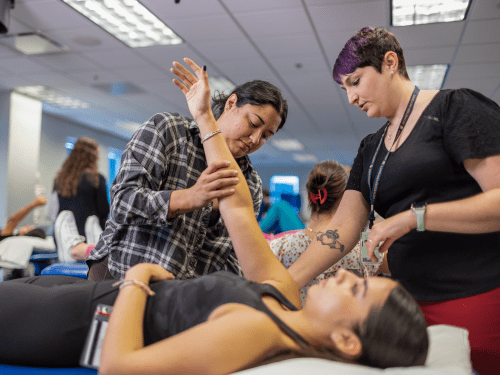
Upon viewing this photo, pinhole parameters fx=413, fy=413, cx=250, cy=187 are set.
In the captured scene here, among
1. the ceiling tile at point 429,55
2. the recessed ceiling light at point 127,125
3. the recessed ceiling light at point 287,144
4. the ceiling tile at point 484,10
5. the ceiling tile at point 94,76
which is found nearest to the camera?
the ceiling tile at point 484,10

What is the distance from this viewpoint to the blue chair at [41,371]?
102 cm

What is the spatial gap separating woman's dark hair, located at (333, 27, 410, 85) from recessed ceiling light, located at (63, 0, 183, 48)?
2933mm

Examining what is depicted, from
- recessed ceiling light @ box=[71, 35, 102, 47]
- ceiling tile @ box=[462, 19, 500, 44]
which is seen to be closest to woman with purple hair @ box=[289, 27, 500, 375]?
ceiling tile @ box=[462, 19, 500, 44]

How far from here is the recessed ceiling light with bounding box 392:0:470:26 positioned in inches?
134

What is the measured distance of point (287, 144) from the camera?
966 cm

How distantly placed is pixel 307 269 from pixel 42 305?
80 centimetres

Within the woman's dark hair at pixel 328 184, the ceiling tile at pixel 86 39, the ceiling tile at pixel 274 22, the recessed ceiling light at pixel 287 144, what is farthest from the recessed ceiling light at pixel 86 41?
the recessed ceiling light at pixel 287 144

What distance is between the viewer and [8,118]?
6551mm

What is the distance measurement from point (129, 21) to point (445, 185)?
3.70m

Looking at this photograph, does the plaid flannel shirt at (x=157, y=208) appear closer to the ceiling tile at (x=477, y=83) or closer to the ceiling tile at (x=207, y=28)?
the ceiling tile at (x=207, y=28)

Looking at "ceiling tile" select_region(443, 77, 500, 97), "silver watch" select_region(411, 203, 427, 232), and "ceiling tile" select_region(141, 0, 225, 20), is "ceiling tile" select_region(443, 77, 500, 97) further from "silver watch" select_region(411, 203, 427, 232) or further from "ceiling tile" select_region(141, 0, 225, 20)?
"silver watch" select_region(411, 203, 427, 232)

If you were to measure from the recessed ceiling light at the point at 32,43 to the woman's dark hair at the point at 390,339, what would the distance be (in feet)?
15.0

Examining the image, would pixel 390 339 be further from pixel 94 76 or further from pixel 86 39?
pixel 94 76

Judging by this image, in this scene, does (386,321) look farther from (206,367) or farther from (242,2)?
(242,2)
